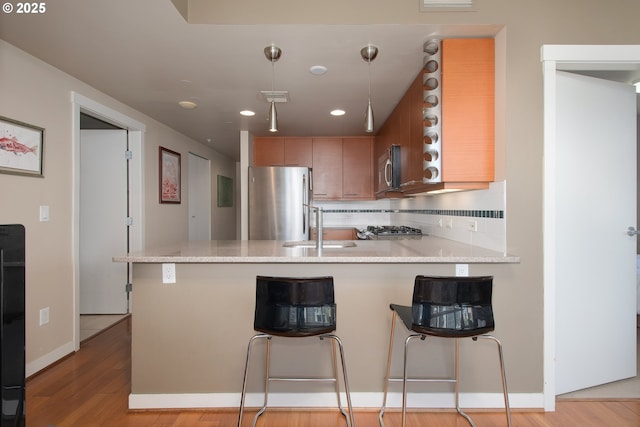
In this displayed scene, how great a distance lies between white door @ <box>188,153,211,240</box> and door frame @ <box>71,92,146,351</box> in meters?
1.83

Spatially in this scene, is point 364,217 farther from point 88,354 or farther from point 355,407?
point 88,354

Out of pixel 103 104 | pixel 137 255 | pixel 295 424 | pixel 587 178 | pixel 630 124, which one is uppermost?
pixel 103 104

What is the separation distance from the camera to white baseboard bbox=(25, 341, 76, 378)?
2.39m

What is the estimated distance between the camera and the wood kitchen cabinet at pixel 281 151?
4676 millimetres

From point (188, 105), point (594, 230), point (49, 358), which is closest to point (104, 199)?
point (188, 105)

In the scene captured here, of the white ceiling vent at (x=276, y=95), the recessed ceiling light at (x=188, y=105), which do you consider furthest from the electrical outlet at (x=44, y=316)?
the white ceiling vent at (x=276, y=95)

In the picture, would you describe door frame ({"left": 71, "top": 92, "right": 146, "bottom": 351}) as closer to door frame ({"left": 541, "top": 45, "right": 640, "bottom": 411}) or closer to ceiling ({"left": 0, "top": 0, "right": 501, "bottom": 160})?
ceiling ({"left": 0, "top": 0, "right": 501, "bottom": 160})

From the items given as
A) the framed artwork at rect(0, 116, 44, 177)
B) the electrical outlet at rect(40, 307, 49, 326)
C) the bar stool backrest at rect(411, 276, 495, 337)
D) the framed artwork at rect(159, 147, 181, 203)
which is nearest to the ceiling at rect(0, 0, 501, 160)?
the framed artwork at rect(0, 116, 44, 177)

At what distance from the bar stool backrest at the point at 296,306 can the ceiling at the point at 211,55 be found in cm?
147

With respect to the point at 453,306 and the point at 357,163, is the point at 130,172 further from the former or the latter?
the point at 453,306

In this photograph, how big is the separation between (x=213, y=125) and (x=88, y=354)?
108 inches

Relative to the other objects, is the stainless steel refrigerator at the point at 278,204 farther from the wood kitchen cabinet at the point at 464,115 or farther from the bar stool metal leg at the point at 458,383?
the bar stool metal leg at the point at 458,383

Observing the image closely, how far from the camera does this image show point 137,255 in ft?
6.38

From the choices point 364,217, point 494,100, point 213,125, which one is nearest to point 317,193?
point 364,217
